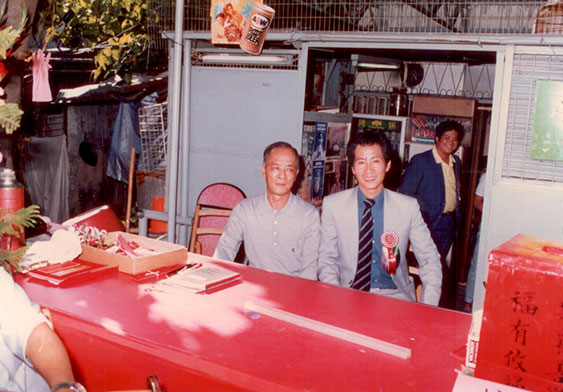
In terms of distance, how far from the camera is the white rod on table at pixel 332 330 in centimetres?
179

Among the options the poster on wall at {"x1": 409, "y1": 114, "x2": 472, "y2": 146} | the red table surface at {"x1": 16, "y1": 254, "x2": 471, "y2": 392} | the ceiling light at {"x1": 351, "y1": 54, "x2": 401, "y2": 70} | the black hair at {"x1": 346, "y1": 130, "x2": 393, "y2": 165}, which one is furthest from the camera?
the poster on wall at {"x1": 409, "y1": 114, "x2": 472, "y2": 146}

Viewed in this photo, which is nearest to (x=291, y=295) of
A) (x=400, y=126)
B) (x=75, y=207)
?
(x=400, y=126)

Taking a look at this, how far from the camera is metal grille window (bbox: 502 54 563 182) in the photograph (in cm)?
342

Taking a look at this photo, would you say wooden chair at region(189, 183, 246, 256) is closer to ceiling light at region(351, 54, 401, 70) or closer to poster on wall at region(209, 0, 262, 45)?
poster on wall at region(209, 0, 262, 45)

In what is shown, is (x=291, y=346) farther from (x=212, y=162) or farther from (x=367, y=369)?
(x=212, y=162)

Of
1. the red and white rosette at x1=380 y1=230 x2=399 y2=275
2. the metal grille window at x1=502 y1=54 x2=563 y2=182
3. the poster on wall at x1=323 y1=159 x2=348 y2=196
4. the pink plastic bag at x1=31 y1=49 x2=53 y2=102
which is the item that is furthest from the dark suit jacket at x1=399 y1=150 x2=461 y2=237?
the pink plastic bag at x1=31 y1=49 x2=53 y2=102

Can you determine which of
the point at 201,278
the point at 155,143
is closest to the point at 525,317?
the point at 201,278

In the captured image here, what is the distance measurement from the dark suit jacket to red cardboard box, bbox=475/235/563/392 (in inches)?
154

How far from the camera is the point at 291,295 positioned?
2.33 m

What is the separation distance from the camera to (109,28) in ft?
23.4

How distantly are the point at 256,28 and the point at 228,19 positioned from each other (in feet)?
0.73

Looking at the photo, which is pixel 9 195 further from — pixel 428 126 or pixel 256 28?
pixel 428 126

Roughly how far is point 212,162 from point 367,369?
3.25 metres

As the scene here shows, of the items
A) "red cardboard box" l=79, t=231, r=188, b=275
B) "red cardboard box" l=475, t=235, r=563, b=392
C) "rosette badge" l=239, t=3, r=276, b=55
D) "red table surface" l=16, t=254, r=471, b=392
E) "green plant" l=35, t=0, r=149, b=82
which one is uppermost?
"green plant" l=35, t=0, r=149, b=82
